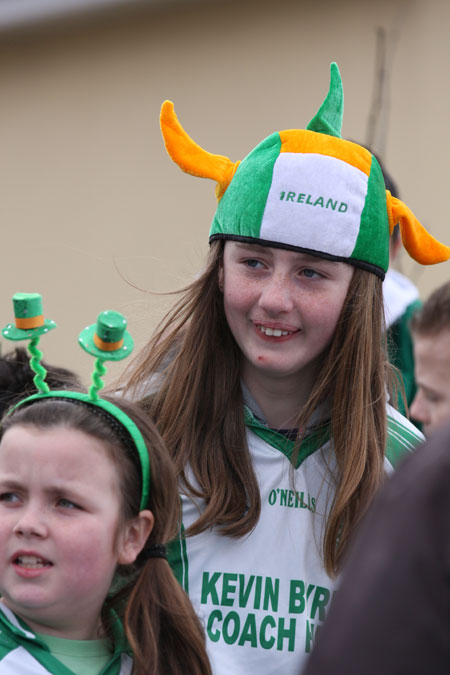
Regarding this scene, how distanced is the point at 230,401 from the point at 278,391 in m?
0.14

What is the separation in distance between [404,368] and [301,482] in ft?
5.46

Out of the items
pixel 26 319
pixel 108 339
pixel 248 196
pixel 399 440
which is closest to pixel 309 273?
pixel 248 196

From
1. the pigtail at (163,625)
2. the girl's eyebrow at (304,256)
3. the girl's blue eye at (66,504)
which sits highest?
the girl's eyebrow at (304,256)

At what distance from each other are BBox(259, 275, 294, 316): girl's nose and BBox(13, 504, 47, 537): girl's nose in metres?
0.89

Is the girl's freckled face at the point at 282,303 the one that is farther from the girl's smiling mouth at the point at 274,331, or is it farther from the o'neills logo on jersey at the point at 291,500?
the o'neills logo on jersey at the point at 291,500

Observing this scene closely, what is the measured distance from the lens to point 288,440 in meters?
2.72

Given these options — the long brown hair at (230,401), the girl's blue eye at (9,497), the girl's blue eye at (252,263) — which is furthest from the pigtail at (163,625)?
the girl's blue eye at (252,263)

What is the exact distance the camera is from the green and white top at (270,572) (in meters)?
2.45

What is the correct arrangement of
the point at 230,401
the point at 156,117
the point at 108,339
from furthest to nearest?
the point at 156,117, the point at 230,401, the point at 108,339

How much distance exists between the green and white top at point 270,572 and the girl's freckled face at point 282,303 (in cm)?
26

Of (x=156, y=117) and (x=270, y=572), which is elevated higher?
(x=156, y=117)

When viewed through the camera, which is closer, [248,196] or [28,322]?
[28,322]

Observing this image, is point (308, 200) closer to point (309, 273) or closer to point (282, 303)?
point (309, 273)

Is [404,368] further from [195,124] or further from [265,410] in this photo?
[195,124]
